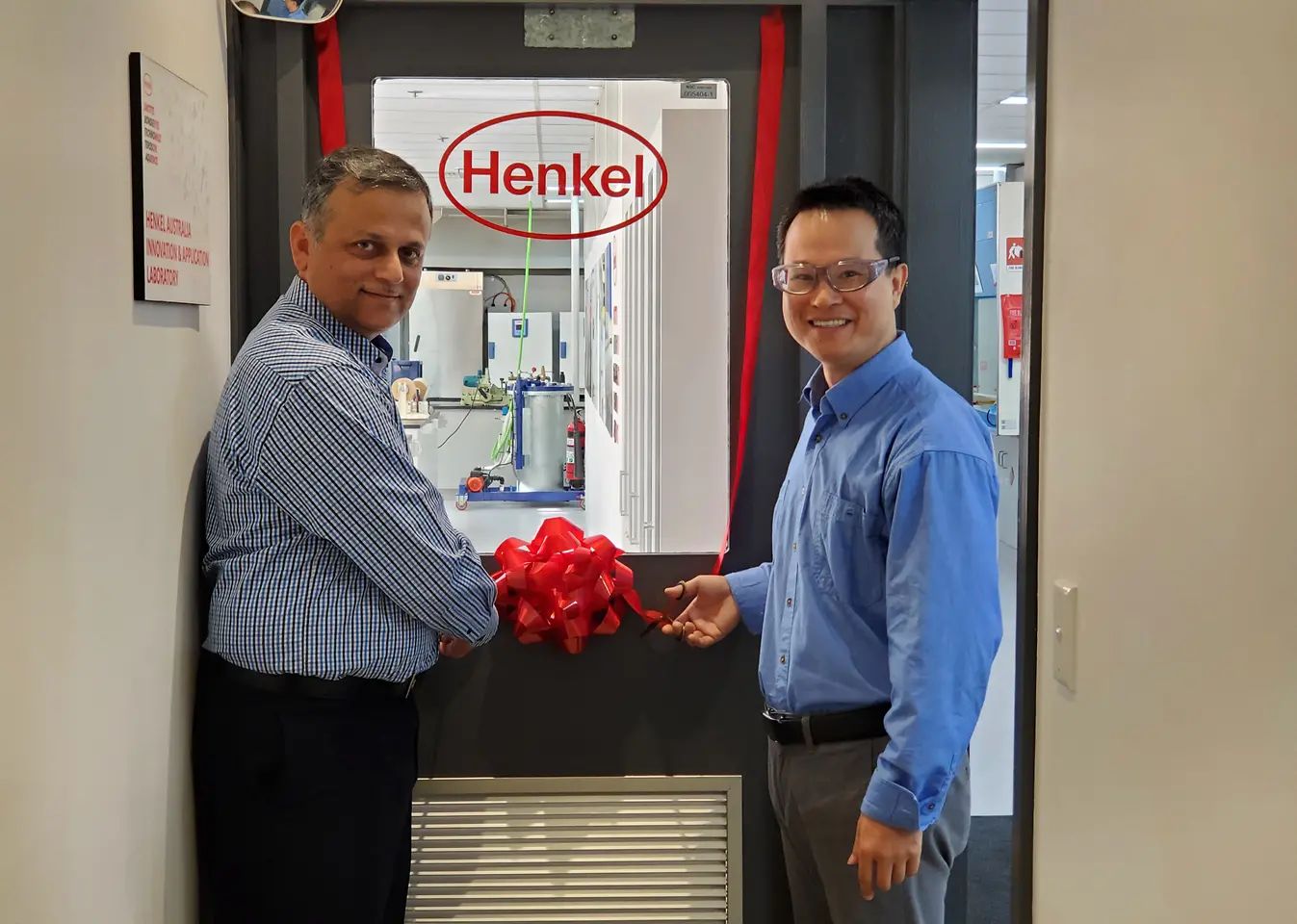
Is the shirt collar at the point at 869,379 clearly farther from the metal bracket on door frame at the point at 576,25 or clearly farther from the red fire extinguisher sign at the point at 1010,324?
the red fire extinguisher sign at the point at 1010,324

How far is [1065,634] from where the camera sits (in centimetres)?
147

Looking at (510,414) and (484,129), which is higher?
(484,129)

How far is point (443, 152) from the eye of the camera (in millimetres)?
2271

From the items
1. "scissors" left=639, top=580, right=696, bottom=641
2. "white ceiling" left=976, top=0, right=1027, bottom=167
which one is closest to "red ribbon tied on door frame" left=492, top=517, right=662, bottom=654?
"scissors" left=639, top=580, right=696, bottom=641

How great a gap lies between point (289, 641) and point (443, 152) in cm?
105

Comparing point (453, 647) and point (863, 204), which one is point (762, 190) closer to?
point (863, 204)

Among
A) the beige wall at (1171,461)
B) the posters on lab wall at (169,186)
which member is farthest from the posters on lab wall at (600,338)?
the beige wall at (1171,461)

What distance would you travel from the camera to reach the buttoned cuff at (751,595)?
2.19 m

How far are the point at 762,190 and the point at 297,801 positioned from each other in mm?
1442

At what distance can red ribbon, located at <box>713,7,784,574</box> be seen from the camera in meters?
2.30

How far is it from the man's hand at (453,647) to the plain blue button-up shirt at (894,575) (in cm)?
57

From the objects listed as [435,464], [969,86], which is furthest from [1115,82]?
[435,464]

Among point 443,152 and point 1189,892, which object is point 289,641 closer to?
point 443,152

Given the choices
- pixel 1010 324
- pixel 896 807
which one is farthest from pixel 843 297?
pixel 1010 324
